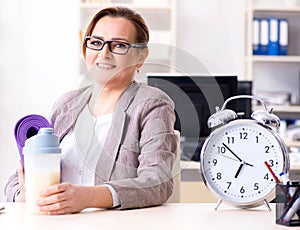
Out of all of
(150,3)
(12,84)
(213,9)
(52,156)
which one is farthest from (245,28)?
(52,156)

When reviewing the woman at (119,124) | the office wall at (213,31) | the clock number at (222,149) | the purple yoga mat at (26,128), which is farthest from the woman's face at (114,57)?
the office wall at (213,31)

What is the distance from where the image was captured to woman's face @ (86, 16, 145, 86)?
1.73 meters

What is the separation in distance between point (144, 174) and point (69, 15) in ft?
12.4

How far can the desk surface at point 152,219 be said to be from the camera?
1395 mm

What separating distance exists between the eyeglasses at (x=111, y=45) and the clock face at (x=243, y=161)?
0.32 metres

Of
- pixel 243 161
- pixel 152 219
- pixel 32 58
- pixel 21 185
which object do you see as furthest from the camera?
pixel 32 58

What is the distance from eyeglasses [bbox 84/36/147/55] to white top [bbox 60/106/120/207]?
170 millimetres

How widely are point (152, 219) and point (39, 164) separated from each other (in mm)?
285

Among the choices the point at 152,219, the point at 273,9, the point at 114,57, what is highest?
the point at 273,9

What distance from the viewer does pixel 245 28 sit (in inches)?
204

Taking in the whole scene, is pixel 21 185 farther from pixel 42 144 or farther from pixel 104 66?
pixel 104 66

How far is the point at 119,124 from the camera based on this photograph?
5.74 feet

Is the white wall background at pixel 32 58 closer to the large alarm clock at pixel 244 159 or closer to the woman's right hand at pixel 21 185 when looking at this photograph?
the woman's right hand at pixel 21 185

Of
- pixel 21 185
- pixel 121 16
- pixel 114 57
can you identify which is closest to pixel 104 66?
pixel 114 57
